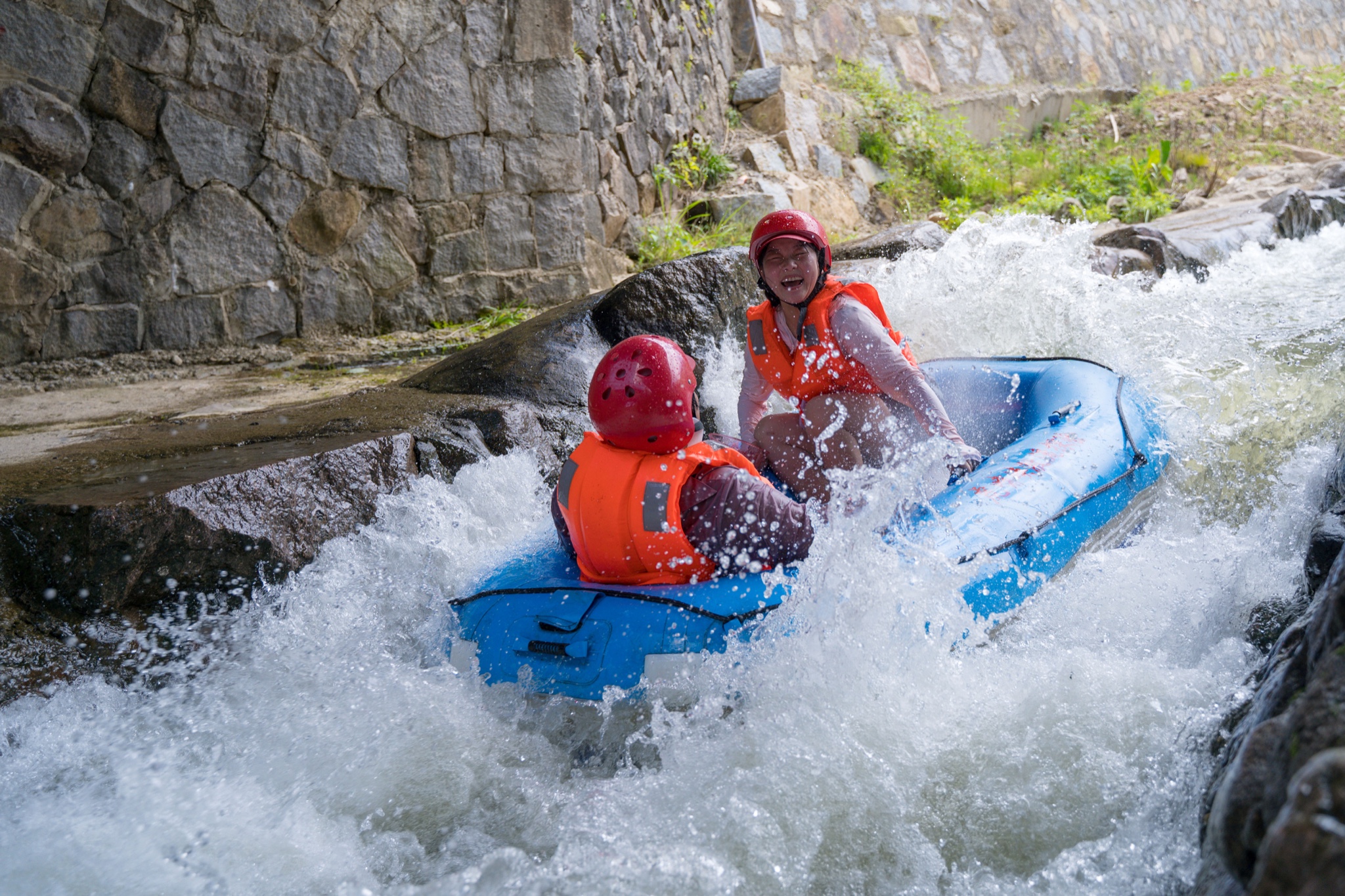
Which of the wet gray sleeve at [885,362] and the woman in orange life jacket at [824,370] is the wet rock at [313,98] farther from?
the wet gray sleeve at [885,362]

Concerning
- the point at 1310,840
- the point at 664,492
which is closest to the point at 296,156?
the point at 664,492

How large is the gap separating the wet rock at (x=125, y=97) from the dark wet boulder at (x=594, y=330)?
2.15 m

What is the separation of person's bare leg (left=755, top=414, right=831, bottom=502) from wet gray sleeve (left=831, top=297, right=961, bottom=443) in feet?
1.14

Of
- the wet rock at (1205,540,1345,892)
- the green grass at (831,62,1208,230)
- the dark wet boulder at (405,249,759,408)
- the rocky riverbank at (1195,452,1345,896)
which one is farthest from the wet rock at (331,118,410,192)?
the green grass at (831,62,1208,230)

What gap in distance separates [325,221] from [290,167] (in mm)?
355

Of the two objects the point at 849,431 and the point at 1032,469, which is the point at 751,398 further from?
the point at 1032,469

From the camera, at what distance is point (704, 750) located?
2.30 meters

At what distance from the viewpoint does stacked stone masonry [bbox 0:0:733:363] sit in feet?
16.1

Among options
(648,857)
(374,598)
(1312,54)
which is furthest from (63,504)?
(1312,54)

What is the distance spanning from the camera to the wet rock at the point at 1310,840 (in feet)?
2.98

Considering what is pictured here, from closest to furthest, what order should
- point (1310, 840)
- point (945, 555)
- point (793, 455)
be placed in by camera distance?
1. point (1310, 840)
2. point (945, 555)
3. point (793, 455)

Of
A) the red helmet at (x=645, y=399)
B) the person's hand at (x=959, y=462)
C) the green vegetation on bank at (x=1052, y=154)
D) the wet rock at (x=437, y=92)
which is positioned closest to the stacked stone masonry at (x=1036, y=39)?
the green vegetation on bank at (x=1052, y=154)

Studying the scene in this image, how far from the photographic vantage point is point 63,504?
2.79 meters

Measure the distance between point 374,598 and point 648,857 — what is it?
152 centimetres
